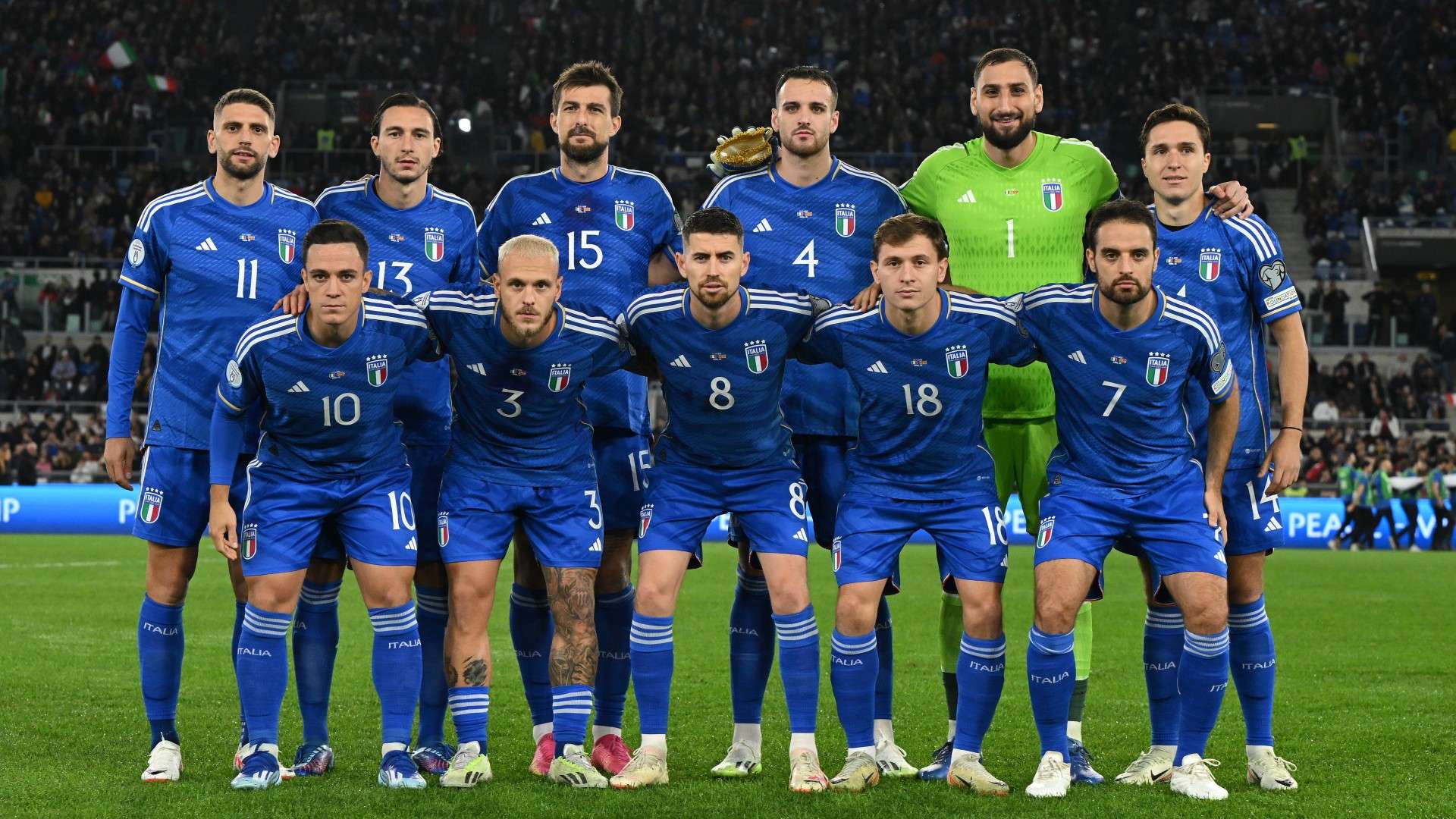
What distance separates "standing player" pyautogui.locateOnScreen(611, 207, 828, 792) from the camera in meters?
5.68

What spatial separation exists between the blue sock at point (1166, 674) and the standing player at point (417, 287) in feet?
9.17

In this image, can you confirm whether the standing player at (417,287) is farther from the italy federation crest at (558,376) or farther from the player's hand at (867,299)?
the player's hand at (867,299)

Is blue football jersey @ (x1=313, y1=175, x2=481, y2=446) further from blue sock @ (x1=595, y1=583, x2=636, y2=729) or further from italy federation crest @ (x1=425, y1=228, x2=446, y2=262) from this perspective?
blue sock @ (x1=595, y1=583, x2=636, y2=729)

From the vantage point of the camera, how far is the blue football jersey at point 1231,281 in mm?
5867

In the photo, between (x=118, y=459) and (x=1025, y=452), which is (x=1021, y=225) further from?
(x=118, y=459)

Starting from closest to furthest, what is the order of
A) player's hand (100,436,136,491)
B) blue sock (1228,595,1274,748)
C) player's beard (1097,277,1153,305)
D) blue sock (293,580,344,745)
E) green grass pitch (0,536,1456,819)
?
green grass pitch (0,536,1456,819) → player's beard (1097,277,1153,305) → blue sock (1228,595,1274,748) → blue sock (293,580,344,745) → player's hand (100,436,136,491)

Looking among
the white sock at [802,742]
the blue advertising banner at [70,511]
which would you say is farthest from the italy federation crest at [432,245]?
the blue advertising banner at [70,511]

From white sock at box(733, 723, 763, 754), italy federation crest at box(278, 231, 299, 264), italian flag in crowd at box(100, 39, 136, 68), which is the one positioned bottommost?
white sock at box(733, 723, 763, 754)

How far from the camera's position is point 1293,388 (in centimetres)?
591

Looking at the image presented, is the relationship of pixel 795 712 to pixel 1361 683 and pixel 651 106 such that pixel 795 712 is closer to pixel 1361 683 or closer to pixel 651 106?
pixel 1361 683

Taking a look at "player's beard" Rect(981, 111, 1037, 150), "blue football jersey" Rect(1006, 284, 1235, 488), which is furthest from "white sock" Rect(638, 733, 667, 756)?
"player's beard" Rect(981, 111, 1037, 150)

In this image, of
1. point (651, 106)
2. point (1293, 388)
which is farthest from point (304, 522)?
point (651, 106)

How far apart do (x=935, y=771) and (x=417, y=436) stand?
247 centimetres

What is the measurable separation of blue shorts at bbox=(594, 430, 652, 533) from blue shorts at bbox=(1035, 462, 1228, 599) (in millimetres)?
1694
